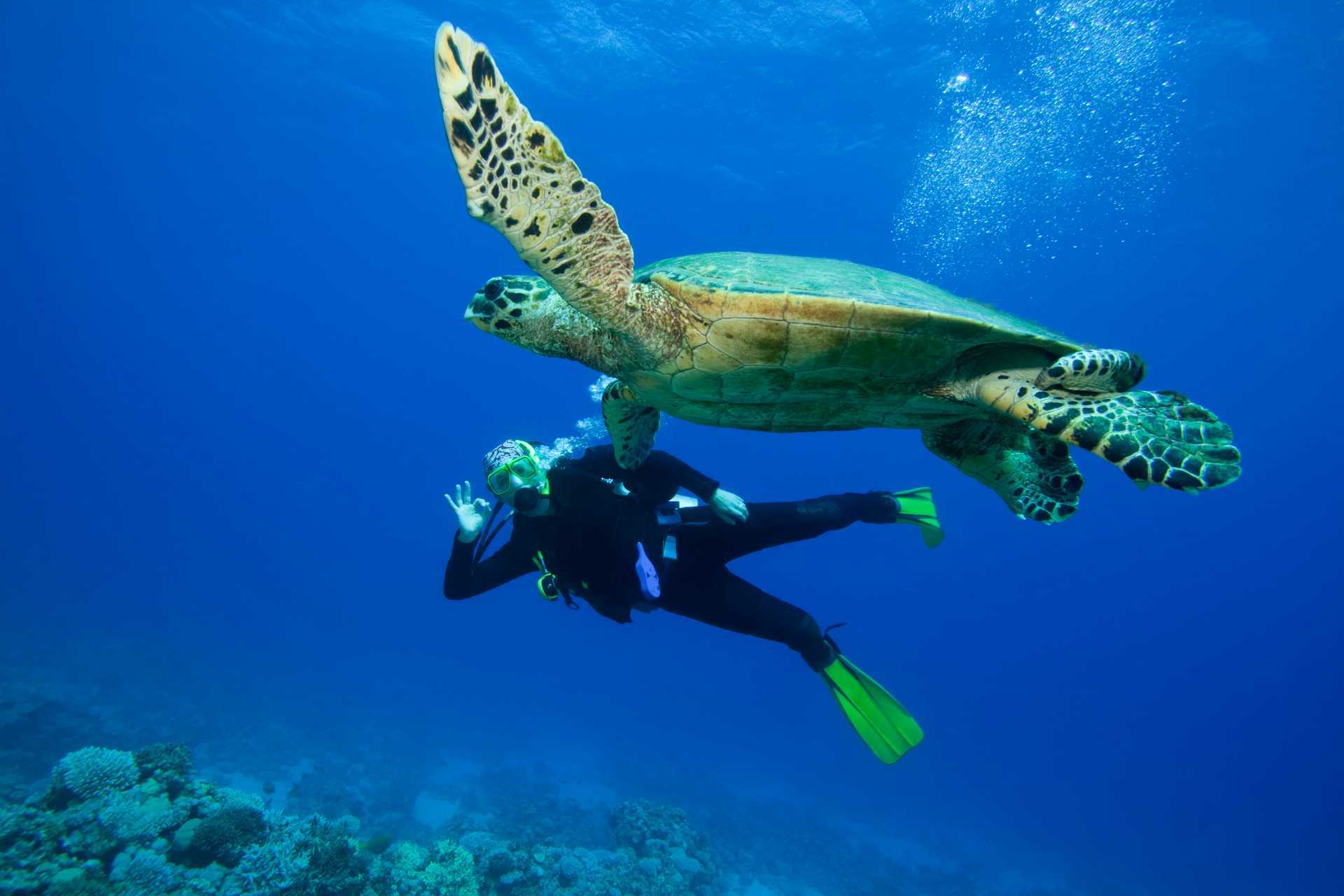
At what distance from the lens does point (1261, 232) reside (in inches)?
974

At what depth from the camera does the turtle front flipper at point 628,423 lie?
4238 millimetres

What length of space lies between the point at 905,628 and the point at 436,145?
194 feet


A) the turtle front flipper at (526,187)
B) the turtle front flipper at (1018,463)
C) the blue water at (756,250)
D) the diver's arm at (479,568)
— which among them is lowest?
the turtle front flipper at (1018,463)

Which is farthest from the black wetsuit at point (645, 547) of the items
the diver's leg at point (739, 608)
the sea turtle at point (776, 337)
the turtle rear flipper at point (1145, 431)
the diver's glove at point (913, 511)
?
the turtle rear flipper at point (1145, 431)

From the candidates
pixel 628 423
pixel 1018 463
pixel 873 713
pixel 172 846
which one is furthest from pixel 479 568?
pixel 1018 463

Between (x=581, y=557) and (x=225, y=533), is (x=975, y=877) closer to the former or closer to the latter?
(x=581, y=557)

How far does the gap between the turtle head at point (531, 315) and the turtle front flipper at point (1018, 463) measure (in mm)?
2650

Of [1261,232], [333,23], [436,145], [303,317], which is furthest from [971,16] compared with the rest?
[303,317]

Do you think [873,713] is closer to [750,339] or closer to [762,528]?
[762,528]

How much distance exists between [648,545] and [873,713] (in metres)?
2.69

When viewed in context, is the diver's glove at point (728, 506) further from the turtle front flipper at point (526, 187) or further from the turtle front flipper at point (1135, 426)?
the turtle front flipper at point (526, 187)

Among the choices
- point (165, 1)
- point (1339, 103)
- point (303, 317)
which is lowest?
point (1339, 103)

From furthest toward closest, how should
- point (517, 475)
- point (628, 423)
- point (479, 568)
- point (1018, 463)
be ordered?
1. point (479, 568)
2. point (517, 475)
3. point (628, 423)
4. point (1018, 463)

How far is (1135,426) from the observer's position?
256cm
